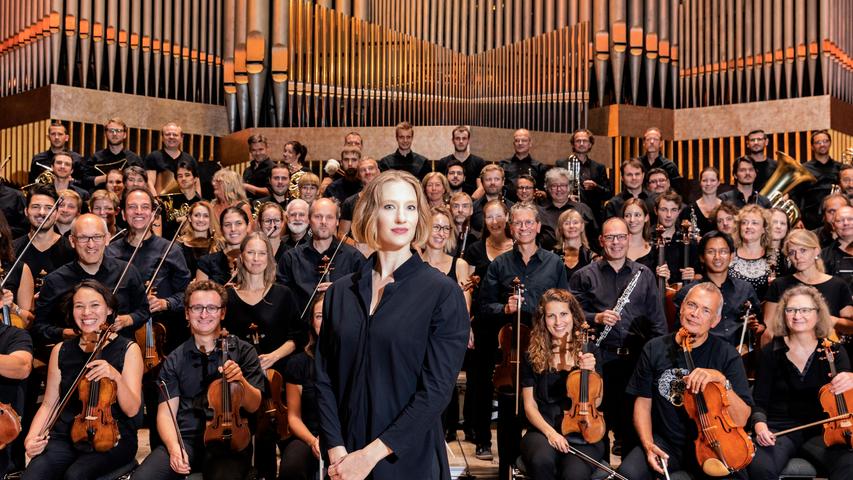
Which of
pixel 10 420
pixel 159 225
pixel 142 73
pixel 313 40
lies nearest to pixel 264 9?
pixel 313 40

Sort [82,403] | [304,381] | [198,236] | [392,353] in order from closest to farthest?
[392,353] → [82,403] → [304,381] → [198,236]

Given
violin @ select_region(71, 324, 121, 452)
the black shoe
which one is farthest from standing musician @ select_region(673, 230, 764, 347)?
violin @ select_region(71, 324, 121, 452)

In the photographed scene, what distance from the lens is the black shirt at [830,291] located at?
4.22m

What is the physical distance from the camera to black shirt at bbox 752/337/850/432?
3.73 metres

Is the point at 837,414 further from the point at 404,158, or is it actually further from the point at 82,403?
the point at 404,158

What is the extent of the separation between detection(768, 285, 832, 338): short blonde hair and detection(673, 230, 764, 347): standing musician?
410 mm

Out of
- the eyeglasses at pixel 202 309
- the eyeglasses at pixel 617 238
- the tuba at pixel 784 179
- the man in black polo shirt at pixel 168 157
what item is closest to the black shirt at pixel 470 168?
the man in black polo shirt at pixel 168 157

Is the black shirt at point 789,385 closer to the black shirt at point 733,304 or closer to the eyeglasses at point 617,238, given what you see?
the black shirt at point 733,304

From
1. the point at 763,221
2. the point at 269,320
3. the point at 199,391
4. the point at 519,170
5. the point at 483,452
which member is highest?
the point at 519,170

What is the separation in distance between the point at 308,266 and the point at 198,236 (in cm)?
80

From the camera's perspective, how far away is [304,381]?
3.77 metres

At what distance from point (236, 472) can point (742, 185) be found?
365cm

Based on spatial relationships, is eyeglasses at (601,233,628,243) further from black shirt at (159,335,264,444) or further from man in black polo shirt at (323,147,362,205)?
man in black polo shirt at (323,147,362,205)

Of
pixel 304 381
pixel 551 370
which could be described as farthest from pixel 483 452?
pixel 304 381
